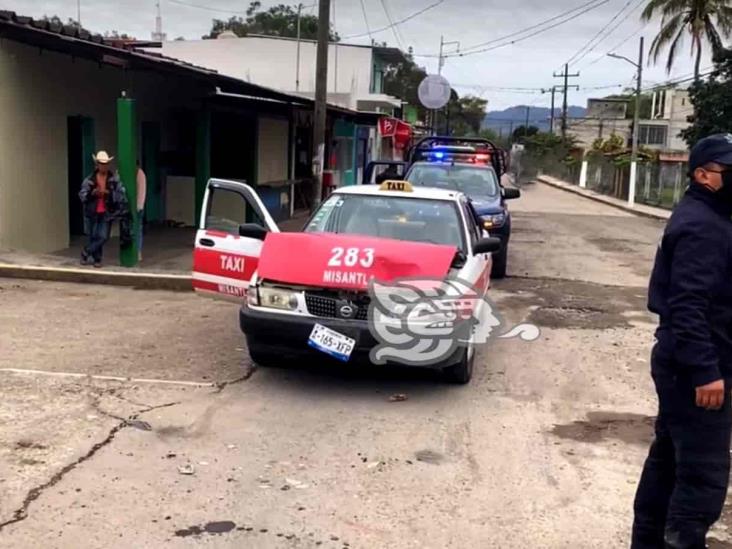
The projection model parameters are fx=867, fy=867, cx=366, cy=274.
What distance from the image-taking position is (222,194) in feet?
55.8

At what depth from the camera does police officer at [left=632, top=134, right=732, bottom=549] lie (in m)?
3.38

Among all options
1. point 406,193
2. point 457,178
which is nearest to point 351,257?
point 406,193

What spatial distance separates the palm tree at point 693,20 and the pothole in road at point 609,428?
3412 centimetres

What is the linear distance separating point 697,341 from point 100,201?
31.0ft

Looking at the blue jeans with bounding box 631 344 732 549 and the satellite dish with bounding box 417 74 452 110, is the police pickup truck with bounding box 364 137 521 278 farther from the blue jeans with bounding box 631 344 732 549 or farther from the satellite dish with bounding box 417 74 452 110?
the satellite dish with bounding box 417 74 452 110

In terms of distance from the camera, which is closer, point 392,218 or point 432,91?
point 392,218

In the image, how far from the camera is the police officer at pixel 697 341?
11.1 ft

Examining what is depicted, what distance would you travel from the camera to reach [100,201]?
11.4m

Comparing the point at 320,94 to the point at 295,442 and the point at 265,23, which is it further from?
the point at 265,23

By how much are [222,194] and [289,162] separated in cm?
714

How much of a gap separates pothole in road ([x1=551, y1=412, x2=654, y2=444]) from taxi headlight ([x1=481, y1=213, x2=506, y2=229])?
20.8ft

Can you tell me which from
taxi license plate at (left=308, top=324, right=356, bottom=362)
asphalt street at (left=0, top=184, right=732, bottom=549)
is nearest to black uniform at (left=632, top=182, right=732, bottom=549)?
asphalt street at (left=0, top=184, right=732, bottom=549)

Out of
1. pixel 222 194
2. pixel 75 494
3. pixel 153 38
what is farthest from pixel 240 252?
pixel 153 38

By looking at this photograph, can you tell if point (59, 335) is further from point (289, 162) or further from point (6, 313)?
point (289, 162)
